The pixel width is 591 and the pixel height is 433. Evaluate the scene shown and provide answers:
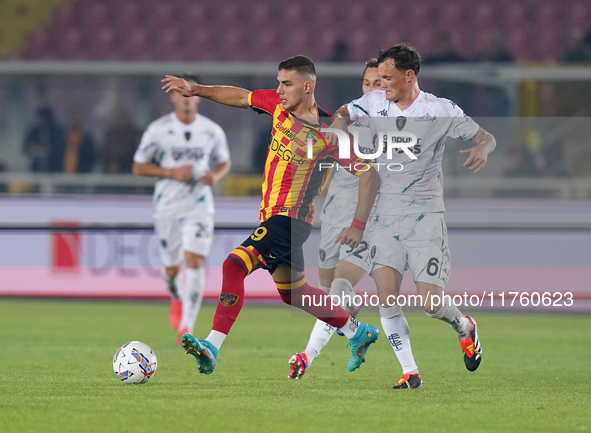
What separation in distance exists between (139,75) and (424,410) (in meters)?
9.33

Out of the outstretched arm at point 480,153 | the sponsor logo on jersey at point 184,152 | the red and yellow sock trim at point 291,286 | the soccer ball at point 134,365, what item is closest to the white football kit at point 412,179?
the outstretched arm at point 480,153

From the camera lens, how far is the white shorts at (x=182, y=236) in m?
8.61

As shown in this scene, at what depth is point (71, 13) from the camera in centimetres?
1731

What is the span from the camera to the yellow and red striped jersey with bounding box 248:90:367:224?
225 inches

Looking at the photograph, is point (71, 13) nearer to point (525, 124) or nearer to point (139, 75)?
→ point (139, 75)

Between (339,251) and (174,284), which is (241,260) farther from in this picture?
(174,284)

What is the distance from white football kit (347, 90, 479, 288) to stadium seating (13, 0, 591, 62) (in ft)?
34.6

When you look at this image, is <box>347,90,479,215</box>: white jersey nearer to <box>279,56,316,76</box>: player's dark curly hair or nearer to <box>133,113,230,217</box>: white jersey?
<box>279,56,316,76</box>: player's dark curly hair

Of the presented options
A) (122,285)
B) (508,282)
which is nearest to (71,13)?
(122,285)

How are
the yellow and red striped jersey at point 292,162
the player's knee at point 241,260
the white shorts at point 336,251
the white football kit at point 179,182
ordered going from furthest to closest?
1. the white football kit at point 179,182
2. the white shorts at point 336,251
3. the yellow and red striped jersey at point 292,162
4. the player's knee at point 241,260

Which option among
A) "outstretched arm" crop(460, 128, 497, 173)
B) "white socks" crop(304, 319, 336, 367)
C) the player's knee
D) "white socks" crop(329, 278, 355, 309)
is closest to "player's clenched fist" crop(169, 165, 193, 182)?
"white socks" crop(329, 278, 355, 309)

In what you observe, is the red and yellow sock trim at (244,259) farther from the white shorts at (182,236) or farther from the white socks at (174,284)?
the white socks at (174,284)

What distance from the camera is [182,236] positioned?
28.7 feet

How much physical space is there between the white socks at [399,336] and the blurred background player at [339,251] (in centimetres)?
66
